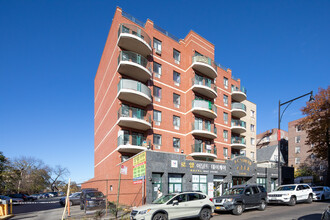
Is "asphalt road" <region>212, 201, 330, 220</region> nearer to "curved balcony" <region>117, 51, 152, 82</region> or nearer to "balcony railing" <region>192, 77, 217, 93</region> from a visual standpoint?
"curved balcony" <region>117, 51, 152, 82</region>

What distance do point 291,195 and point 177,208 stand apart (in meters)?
11.1

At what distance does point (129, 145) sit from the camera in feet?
74.2

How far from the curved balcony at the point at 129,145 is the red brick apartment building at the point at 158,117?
9 cm

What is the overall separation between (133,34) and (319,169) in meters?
48.3

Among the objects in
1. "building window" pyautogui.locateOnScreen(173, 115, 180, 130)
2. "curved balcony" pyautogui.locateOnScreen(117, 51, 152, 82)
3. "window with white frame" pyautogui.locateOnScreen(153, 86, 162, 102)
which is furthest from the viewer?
"building window" pyautogui.locateOnScreen(173, 115, 180, 130)

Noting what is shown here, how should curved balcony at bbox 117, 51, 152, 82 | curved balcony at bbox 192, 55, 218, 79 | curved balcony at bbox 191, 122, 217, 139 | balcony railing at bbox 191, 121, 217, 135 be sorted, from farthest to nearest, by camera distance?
curved balcony at bbox 192, 55, 218, 79 < balcony railing at bbox 191, 121, 217, 135 < curved balcony at bbox 191, 122, 217, 139 < curved balcony at bbox 117, 51, 152, 82

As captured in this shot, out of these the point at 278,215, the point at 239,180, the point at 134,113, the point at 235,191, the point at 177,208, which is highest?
the point at 134,113

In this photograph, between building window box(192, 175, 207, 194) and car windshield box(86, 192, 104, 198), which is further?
building window box(192, 175, 207, 194)

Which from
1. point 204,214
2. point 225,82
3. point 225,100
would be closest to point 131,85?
point 204,214

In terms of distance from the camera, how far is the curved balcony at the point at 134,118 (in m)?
22.8

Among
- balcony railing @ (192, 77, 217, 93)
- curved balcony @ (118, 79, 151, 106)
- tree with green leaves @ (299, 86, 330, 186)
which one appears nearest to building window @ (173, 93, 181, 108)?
balcony railing @ (192, 77, 217, 93)

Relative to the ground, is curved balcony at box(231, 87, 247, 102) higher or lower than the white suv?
higher

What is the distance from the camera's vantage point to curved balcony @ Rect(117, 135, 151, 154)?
73.6 feet

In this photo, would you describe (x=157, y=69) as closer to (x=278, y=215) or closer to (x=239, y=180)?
(x=239, y=180)
